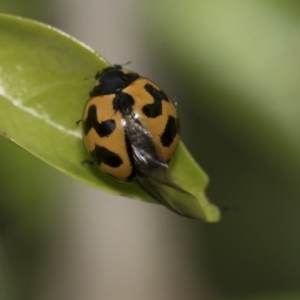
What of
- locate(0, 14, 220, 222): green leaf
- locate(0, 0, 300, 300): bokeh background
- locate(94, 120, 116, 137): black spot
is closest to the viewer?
locate(0, 14, 220, 222): green leaf

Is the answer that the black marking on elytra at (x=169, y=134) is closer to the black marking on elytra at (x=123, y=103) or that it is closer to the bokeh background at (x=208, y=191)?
the black marking on elytra at (x=123, y=103)

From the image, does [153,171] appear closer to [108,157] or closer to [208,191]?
[108,157]

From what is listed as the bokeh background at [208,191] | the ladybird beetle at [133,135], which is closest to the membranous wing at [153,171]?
the ladybird beetle at [133,135]

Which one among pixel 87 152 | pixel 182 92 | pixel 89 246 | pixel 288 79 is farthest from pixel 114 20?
pixel 87 152

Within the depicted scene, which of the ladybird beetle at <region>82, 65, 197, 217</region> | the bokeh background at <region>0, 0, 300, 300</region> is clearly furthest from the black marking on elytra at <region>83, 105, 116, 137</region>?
the bokeh background at <region>0, 0, 300, 300</region>

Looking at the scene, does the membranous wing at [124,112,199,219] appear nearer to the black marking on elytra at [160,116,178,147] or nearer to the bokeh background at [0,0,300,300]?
the black marking on elytra at [160,116,178,147]

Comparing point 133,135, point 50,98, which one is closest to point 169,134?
point 133,135
